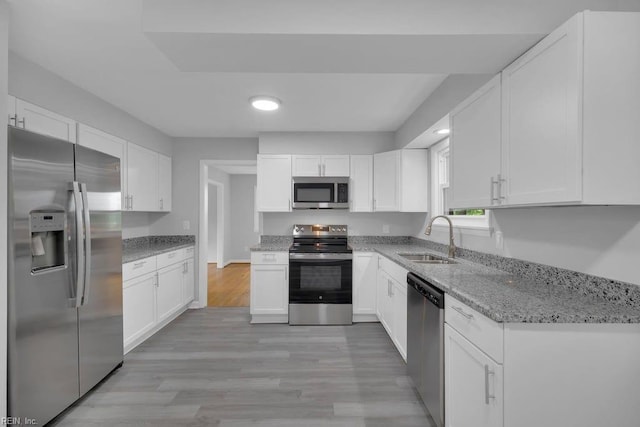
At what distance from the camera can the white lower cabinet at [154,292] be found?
2758 mm

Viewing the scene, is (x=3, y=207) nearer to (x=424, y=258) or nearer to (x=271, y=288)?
(x=271, y=288)

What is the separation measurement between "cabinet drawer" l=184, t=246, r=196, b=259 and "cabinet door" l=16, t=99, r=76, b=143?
1835 millimetres

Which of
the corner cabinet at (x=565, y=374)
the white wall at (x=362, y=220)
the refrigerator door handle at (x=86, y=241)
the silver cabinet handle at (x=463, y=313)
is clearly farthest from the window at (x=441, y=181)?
the refrigerator door handle at (x=86, y=241)

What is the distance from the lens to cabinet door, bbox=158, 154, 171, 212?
391 cm

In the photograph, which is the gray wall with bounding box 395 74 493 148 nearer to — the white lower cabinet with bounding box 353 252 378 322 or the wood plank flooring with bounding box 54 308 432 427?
the white lower cabinet with bounding box 353 252 378 322

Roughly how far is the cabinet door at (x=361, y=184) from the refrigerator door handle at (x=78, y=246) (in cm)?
275

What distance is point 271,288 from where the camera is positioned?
3.57 meters

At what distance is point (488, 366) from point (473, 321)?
189mm

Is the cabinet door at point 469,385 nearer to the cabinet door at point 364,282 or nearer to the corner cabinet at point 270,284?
the cabinet door at point 364,282

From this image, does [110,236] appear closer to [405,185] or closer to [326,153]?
[326,153]

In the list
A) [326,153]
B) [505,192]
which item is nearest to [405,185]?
[326,153]

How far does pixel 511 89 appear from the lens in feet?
5.02

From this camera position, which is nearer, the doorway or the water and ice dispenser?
the water and ice dispenser

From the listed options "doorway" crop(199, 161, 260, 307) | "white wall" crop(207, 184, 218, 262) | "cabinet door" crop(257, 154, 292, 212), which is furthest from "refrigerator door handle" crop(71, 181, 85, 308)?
"white wall" crop(207, 184, 218, 262)
